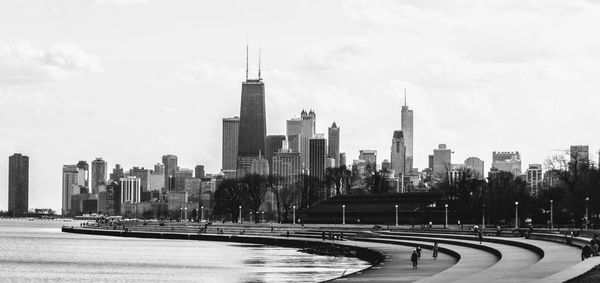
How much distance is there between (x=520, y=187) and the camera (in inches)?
6875

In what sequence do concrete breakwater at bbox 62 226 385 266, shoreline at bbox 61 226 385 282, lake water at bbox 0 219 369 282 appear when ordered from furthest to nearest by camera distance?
1. concrete breakwater at bbox 62 226 385 266
2. shoreline at bbox 61 226 385 282
3. lake water at bbox 0 219 369 282

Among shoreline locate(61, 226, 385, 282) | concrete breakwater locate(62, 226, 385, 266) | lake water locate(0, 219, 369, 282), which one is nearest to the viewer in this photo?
lake water locate(0, 219, 369, 282)

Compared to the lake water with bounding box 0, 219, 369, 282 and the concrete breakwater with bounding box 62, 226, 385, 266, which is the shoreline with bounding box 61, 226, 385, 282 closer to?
the concrete breakwater with bounding box 62, 226, 385, 266

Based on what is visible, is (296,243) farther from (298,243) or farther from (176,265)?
(176,265)

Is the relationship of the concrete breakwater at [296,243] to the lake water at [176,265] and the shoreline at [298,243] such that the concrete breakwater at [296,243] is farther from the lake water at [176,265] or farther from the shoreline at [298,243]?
the lake water at [176,265]

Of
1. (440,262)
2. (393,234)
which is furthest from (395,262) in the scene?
(393,234)

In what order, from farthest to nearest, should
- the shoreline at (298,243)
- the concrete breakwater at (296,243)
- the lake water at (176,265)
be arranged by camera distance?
the concrete breakwater at (296,243), the shoreline at (298,243), the lake water at (176,265)

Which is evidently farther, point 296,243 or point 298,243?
point 296,243

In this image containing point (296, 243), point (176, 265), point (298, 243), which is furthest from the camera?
point (296, 243)

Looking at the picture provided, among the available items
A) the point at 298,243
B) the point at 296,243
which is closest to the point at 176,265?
the point at 298,243

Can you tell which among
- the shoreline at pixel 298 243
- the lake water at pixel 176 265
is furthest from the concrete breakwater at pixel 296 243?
the lake water at pixel 176 265

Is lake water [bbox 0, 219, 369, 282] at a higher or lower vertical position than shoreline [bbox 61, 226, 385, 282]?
lower

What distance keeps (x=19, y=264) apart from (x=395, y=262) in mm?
34687

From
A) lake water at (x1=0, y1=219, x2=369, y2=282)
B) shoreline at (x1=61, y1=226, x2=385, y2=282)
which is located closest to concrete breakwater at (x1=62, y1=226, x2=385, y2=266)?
shoreline at (x1=61, y1=226, x2=385, y2=282)
